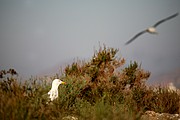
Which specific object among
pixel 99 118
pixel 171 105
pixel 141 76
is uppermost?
pixel 141 76

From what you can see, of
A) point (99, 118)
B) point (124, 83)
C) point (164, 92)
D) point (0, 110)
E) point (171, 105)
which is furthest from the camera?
point (124, 83)

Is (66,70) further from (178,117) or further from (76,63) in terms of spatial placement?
(178,117)

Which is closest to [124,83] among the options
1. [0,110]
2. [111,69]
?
[111,69]

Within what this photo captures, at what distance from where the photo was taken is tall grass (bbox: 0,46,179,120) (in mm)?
6141

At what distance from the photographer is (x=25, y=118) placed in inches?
215

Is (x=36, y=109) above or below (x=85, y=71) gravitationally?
below

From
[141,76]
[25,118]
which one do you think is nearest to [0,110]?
[25,118]

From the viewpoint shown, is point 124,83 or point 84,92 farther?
point 124,83

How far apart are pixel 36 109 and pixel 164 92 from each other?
6677 mm

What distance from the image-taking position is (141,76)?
43.2 ft

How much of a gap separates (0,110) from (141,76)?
877 centimetres

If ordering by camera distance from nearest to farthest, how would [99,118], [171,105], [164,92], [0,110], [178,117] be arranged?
1. [0,110]
2. [99,118]
3. [178,117]
4. [171,105]
5. [164,92]

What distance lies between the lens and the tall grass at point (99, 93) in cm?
614

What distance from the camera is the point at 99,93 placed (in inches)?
449
